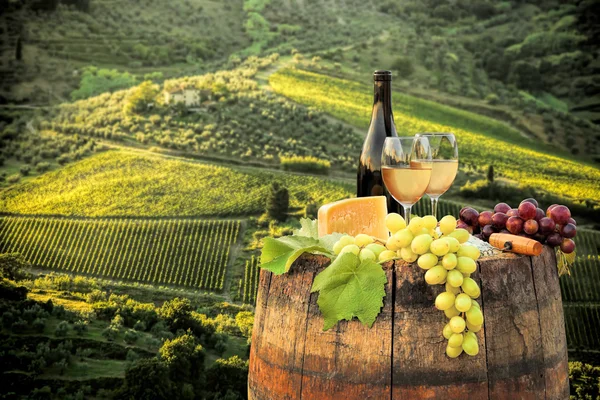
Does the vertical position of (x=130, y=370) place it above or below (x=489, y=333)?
below

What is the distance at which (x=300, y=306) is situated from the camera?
6.23 ft

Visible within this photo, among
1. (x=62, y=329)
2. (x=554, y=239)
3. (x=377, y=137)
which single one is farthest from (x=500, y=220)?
(x=62, y=329)

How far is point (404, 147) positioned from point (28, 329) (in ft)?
18.3

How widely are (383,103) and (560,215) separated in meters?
0.87

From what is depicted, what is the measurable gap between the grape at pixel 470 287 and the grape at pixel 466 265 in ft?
0.07

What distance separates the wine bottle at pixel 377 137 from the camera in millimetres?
2600

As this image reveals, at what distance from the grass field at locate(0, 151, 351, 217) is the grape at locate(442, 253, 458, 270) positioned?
663 cm

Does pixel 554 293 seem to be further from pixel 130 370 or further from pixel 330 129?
pixel 330 129

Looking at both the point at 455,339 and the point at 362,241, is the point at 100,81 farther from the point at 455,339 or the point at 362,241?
the point at 455,339

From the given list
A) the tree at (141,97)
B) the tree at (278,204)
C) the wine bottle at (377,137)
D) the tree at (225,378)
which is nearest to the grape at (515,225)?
the wine bottle at (377,137)

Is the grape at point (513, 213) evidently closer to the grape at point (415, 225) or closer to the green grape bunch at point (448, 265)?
the green grape bunch at point (448, 265)

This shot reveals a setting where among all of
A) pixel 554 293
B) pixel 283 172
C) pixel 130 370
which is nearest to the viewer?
pixel 554 293

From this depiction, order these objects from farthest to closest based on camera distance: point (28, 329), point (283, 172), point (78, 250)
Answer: point (283, 172) → point (78, 250) → point (28, 329)

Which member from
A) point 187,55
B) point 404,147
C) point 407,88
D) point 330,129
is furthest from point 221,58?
point 404,147
